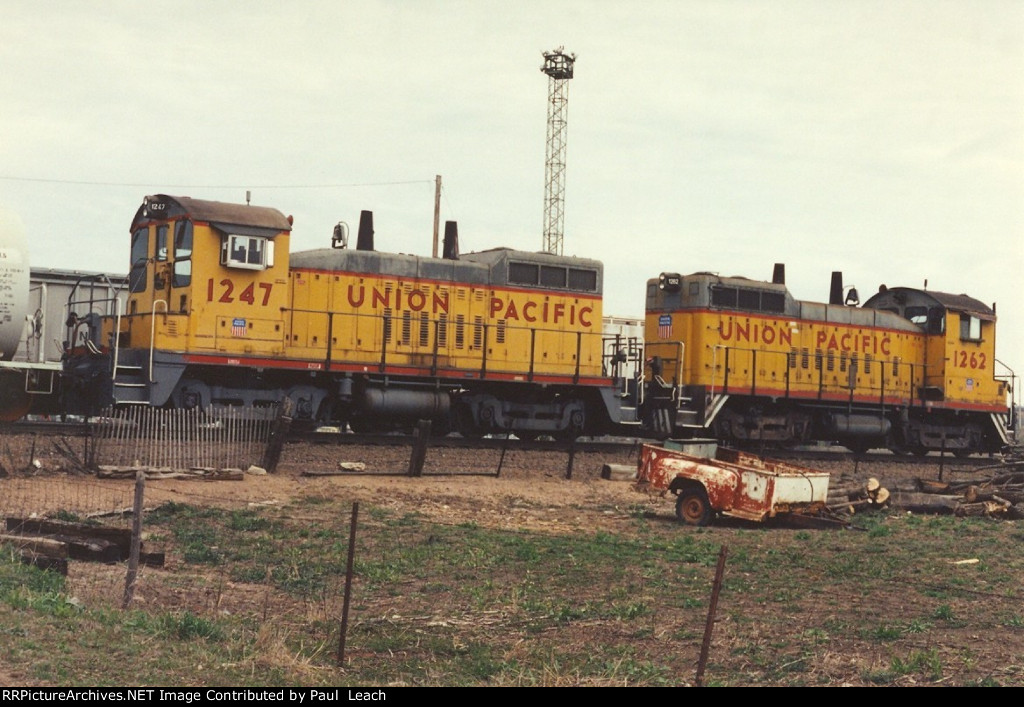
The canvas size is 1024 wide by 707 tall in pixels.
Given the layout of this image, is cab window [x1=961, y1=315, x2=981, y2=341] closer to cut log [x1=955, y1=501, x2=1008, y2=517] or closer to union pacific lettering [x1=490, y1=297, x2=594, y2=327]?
cut log [x1=955, y1=501, x2=1008, y2=517]

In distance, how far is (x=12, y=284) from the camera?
63.5ft

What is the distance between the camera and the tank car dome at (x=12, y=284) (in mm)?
19250

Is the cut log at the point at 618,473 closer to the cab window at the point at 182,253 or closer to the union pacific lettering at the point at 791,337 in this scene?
the union pacific lettering at the point at 791,337

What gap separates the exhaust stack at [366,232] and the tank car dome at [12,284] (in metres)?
6.05

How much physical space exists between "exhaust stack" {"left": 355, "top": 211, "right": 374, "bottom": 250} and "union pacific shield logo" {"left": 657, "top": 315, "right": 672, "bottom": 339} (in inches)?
307

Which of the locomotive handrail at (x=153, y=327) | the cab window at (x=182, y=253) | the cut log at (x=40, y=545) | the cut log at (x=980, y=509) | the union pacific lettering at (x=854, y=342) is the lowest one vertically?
the cut log at (x=40, y=545)

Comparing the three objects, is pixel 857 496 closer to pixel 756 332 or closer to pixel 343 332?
pixel 756 332

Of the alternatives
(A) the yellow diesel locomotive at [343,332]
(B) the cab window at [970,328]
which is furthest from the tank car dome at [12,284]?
(B) the cab window at [970,328]

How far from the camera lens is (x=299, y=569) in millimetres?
12562

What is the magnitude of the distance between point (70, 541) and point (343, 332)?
9.95m

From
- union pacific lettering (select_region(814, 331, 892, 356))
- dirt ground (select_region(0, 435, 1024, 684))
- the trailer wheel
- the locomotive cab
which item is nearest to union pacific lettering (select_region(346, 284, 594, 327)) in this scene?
the locomotive cab

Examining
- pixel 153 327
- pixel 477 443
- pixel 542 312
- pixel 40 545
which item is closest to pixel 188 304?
pixel 153 327

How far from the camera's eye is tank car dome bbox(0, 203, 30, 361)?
1925 cm

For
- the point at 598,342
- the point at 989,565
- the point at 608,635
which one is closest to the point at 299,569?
the point at 608,635
